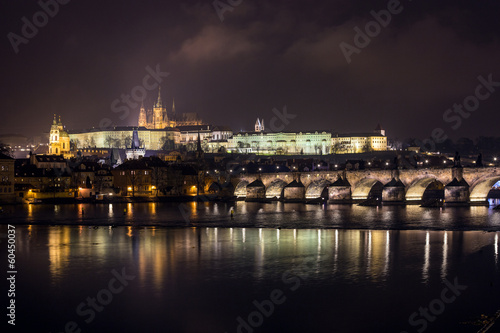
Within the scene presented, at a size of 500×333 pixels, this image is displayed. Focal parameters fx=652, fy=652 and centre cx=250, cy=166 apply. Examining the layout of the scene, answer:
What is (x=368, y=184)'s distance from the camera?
7044 cm

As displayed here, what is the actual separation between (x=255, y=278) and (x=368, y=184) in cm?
4800

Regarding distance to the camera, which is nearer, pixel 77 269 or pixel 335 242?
pixel 77 269

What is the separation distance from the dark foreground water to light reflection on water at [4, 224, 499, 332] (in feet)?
0.18

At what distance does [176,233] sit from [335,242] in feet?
33.7

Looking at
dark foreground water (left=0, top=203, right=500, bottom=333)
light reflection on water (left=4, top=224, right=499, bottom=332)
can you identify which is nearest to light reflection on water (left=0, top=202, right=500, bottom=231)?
dark foreground water (left=0, top=203, right=500, bottom=333)

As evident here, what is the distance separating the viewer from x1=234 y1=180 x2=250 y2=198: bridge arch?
81750mm

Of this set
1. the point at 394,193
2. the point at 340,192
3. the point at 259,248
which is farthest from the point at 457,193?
the point at 259,248

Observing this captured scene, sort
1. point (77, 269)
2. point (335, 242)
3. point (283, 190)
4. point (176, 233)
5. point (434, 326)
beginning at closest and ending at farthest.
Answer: point (434, 326) → point (77, 269) → point (335, 242) → point (176, 233) → point (283, 190)

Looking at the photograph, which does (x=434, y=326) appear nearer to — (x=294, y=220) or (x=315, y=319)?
(x=315, y=319)

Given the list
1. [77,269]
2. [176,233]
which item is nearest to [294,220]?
[176,233]

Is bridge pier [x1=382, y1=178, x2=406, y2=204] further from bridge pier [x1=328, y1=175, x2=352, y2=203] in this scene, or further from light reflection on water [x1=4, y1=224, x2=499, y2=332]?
light reflection on water [x1=4, y1=224, x2=499, y2=332]

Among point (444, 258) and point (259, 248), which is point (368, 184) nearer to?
point (259, 248)

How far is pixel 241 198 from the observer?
79250mm

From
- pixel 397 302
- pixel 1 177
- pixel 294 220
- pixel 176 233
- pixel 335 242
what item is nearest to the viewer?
pixel 397 302
